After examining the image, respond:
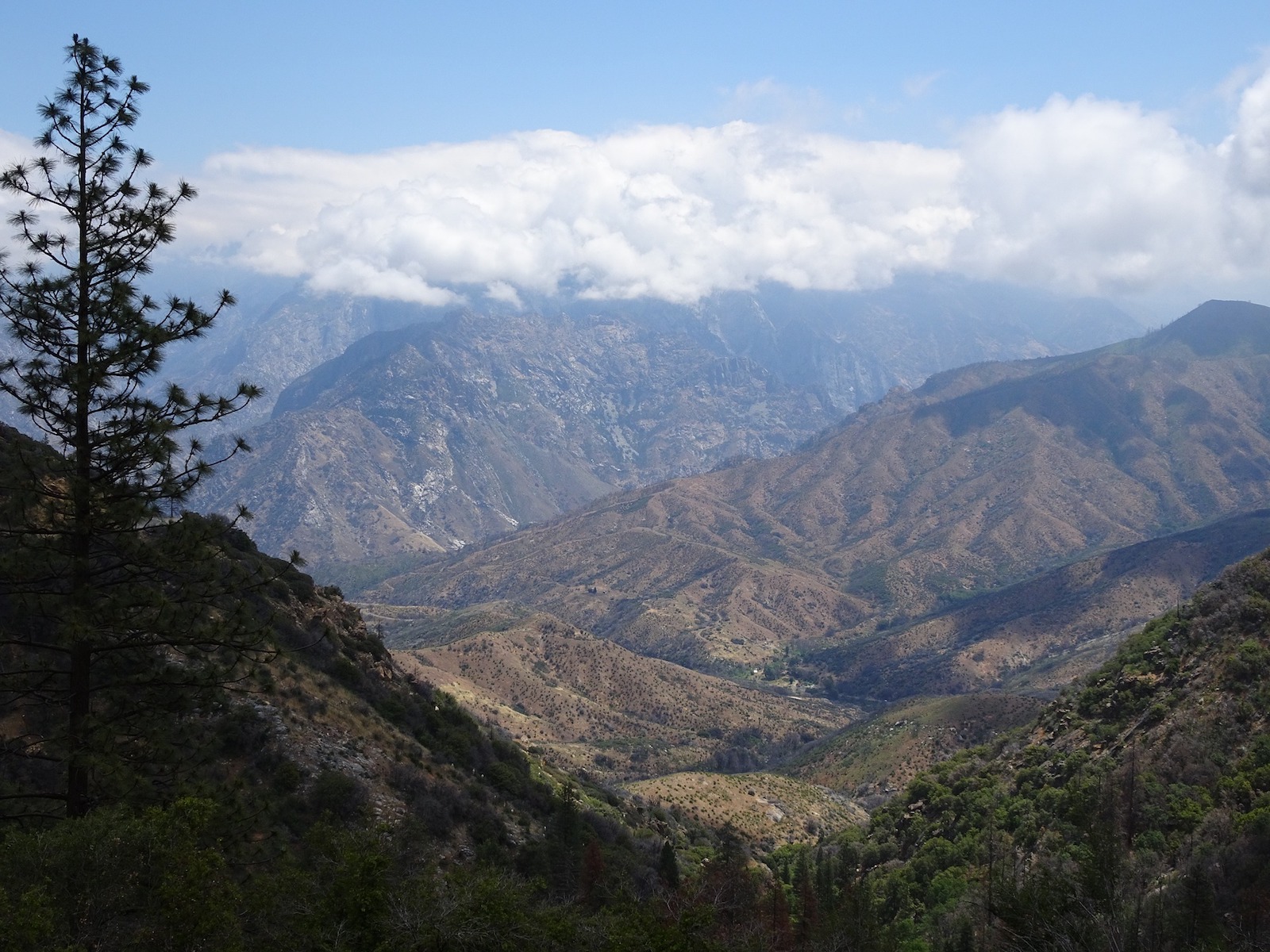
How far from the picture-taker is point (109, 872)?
48.3ft

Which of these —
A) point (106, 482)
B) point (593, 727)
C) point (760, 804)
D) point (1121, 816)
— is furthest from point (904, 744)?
point (106, 482)

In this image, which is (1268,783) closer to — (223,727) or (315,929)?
(315,929)

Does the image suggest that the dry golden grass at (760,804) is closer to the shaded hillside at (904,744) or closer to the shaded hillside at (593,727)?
the shaded hillside at (904,744)

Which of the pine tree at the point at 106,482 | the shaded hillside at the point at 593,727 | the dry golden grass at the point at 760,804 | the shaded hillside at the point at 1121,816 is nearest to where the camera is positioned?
the pine tree at the point at 106,482

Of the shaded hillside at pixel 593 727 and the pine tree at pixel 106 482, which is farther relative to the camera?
the shaded hillside at pixel 593 727

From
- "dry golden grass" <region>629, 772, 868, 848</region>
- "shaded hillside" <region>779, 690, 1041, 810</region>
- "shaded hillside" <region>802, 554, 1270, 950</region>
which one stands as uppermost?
"shaded hillside" <region>802, 554, 1270, 950</region>

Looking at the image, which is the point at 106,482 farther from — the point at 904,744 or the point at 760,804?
the point at 904,744

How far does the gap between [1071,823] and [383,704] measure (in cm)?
3806

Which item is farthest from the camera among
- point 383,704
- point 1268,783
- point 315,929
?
point 383,704

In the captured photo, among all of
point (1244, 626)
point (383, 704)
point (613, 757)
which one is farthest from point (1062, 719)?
point (613, 757)

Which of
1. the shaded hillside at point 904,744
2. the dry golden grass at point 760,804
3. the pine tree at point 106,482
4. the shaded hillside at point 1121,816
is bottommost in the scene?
the shaded hillside at point 904,744

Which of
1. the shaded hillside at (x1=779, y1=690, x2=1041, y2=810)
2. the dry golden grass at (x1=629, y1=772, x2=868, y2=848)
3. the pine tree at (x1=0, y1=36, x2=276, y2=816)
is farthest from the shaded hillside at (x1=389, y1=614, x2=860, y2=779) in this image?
the pine tree at (x1=0, y1=36, x2=276, y2=816)

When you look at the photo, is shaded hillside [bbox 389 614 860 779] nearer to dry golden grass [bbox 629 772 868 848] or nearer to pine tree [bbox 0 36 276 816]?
dry golden grass [bbox 629 772 868 848]

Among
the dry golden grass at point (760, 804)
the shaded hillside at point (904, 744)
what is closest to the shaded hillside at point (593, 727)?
the shaded hillside at point (904, 744)
